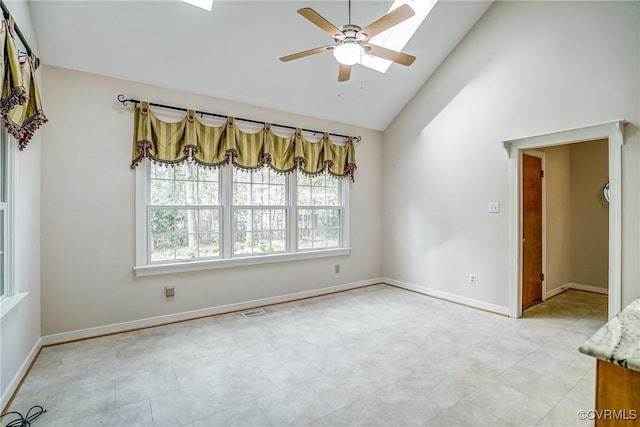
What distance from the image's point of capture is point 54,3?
268cm

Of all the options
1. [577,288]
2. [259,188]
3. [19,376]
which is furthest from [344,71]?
[577,288]

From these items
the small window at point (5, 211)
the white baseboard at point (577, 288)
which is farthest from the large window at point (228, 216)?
the white baseboard at point (577, 288)

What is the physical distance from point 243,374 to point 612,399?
2.26 meters

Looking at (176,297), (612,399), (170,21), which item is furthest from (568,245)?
(170,21)

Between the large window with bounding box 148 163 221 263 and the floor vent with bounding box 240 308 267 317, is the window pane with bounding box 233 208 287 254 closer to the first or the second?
the large window with bounding box 148 163 221 263

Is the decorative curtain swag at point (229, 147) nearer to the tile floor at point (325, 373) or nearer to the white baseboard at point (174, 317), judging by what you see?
the white baseboard at point (174, 317)

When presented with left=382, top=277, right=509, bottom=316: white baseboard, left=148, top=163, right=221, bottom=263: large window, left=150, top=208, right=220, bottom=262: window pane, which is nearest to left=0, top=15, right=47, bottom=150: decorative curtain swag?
left=148, top=163, right=221, bottom=263: large window

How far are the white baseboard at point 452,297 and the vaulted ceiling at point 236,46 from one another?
292 centimetres

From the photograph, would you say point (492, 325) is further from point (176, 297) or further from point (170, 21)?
point (170, 21)

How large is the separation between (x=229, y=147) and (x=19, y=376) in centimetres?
275

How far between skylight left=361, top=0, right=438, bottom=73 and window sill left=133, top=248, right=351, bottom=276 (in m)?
2.71

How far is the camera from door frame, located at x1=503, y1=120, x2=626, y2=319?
3.05 metres

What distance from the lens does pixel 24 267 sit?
257 centimetres

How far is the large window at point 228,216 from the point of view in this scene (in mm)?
3594
